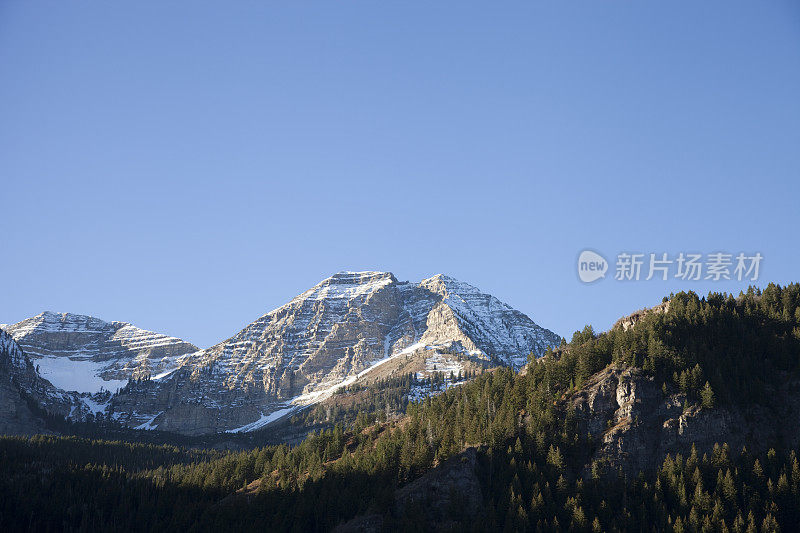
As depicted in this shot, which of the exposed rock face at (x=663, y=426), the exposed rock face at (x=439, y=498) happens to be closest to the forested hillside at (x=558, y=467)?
the exposed rock face at (x=439, y=498)

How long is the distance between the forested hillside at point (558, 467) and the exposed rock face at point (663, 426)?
743 mm

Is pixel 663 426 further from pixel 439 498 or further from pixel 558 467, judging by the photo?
pixel 439 498

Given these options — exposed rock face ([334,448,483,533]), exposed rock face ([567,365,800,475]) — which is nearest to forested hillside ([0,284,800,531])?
exposed rock face ([334,448,483,533])

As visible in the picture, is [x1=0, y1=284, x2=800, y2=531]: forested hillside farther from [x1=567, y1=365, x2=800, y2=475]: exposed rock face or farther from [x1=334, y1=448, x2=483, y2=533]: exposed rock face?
[x1=567, y1=365, x2=800, y2=475]: exposed rock face

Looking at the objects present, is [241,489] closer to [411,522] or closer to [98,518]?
[98,518]

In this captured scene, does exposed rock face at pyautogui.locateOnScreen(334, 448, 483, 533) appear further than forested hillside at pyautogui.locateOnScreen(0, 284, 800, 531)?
Yes

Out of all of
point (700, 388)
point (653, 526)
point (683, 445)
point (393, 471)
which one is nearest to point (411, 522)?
point (393, 471)

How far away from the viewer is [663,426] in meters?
136

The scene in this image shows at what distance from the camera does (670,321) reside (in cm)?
15425

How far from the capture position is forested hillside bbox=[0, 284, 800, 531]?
126 m

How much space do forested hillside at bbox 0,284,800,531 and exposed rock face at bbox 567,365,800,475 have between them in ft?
2.44

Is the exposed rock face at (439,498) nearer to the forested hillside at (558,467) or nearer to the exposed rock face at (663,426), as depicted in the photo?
the forested hillside at (558,467)

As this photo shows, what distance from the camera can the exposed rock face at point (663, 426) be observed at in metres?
132

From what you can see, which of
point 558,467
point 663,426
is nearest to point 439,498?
point 558,467
